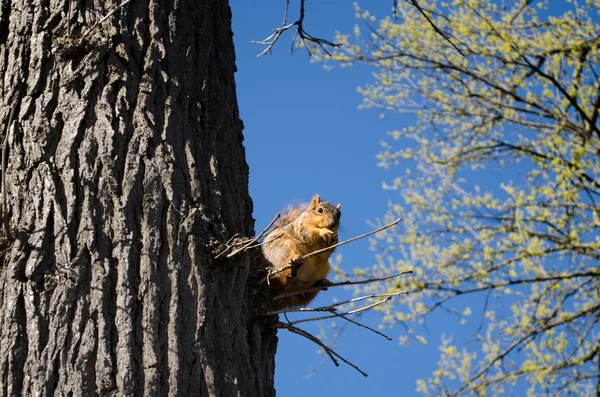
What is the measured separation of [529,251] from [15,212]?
20.5 feet

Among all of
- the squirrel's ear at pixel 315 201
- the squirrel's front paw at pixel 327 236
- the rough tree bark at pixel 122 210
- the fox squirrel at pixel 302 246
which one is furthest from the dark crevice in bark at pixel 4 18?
the squirrel's ear at pixel 315 201

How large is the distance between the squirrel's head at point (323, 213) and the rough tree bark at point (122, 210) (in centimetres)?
125

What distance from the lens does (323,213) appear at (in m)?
3.90

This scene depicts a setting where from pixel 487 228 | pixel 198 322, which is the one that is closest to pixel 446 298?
pixel 487 228

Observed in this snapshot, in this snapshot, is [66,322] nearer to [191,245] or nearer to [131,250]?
[131,250]

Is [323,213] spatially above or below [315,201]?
below

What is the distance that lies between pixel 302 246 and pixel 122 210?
1.50 metres

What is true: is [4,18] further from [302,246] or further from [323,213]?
[323,213]

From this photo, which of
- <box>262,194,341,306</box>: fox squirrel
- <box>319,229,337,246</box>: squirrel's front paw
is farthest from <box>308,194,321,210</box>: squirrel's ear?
<box>319,229,337,246</box>: squirrel's front paw

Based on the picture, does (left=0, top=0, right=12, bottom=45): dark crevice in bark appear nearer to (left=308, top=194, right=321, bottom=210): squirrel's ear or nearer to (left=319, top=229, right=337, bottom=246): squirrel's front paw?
(left=319, top=229, right=337, bottom=246): squirrel's front paw

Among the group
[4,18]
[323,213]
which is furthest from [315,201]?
[4,18]

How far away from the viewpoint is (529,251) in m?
7.56

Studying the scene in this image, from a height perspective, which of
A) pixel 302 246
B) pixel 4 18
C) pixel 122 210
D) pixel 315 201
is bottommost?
pixel 122 210

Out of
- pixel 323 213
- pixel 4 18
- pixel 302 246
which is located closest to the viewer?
pixel 4 18
